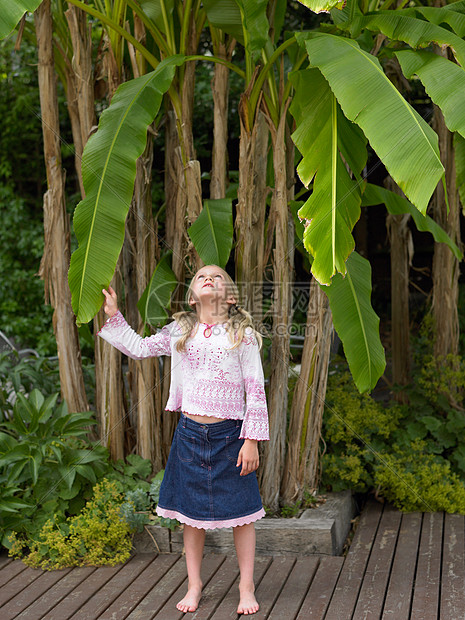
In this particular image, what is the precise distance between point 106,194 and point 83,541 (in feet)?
5.49

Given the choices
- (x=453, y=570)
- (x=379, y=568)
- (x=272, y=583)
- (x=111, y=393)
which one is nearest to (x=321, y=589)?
(x=272, y=583)

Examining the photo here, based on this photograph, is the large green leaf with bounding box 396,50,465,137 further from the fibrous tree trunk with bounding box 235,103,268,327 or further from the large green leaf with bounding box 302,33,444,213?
the fibrous tree trunk with bounding box 235,103,268,327

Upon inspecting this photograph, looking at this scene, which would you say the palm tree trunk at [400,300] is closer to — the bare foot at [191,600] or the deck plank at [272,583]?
the deck plank at [272,583]

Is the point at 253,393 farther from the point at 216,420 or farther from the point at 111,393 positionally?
the point at 111,393

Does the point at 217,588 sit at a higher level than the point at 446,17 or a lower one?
lower

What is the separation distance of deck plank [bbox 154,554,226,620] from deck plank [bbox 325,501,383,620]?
577 millimetres

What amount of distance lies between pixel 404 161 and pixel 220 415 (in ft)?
4.04

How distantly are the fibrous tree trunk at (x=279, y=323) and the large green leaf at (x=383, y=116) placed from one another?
2.47 ft

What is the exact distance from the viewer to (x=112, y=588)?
2.98 m

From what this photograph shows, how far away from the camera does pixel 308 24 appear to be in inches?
290

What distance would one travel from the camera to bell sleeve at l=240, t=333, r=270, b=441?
271 cm

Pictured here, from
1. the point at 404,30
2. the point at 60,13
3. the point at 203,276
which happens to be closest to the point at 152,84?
the point at 203,276

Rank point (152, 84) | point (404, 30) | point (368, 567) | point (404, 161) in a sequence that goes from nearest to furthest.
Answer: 1. point (404, 161)
2. point (404, 30)
3. point (152, 84)
4. point (368, 567)

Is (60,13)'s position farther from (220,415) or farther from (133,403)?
(220,415)
